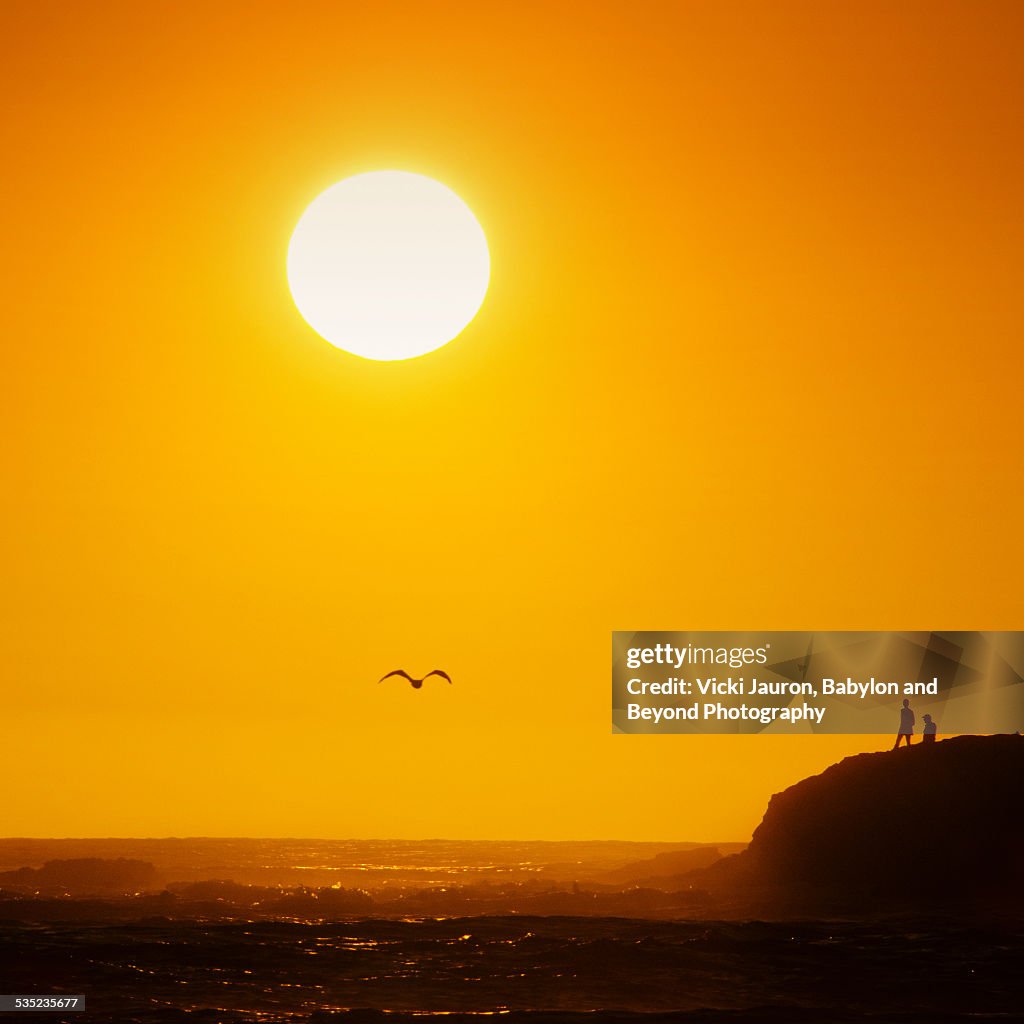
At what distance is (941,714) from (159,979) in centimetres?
3180

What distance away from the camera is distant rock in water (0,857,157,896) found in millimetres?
88750

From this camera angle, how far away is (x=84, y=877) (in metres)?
100

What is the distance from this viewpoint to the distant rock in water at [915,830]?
48844 mm

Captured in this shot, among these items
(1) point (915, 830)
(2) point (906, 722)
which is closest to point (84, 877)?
(1) point (915, 830)

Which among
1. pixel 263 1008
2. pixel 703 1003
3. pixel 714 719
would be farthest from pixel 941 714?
pixel 263 1008

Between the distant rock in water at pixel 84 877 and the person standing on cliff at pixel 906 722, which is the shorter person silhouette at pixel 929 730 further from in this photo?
the distant rock in water at pixel 84 877

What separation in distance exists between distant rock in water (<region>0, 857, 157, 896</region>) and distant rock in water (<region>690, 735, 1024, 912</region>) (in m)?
51.3

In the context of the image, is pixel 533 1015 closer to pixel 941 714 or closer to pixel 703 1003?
pixel 703 1003

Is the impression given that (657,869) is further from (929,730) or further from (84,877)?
(929,730)

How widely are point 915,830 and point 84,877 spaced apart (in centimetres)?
7226

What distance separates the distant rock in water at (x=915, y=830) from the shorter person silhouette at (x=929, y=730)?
0.64 m

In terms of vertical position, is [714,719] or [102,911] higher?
[714,719]

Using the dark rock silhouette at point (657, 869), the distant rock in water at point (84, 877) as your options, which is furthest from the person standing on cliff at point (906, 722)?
the distant rock in water at point (84, 877)

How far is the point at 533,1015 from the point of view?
29734 mm
